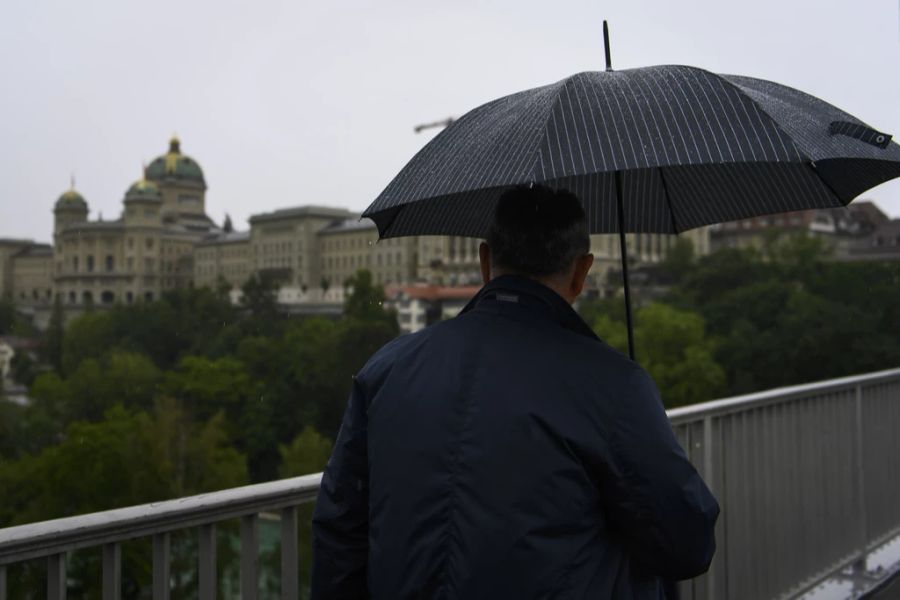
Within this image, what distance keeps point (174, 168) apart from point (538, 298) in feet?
395

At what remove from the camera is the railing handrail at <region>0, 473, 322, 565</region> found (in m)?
1.59

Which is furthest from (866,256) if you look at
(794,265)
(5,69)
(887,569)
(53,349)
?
(887,569)

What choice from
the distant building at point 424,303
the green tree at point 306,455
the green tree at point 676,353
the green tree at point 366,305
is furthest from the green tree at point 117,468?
the green tree at point 676,353

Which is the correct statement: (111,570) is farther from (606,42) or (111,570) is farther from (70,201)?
(70,201)

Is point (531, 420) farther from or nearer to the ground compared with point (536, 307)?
nearer to the ground

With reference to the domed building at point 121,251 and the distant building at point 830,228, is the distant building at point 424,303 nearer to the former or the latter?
the domed building at point 121,251

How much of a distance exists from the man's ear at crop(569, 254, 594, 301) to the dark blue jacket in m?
0.12

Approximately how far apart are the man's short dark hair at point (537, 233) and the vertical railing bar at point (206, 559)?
2.81 feet

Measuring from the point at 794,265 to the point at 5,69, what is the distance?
5581 cm

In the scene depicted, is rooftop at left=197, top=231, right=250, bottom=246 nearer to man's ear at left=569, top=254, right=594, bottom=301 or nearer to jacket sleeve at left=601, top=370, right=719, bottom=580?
man's ear at left=569, top=254, right=594, bottom=301

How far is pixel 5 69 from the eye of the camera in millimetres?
67625

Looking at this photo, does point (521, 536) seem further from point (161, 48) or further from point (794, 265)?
point (161, 48)

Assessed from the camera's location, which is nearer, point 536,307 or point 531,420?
point 531,420

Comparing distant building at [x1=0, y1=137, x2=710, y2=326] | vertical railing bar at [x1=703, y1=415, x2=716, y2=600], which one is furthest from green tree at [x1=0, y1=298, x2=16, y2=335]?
vertical railing bar at [x1=703, y1=415, x2=716, y2=600]
